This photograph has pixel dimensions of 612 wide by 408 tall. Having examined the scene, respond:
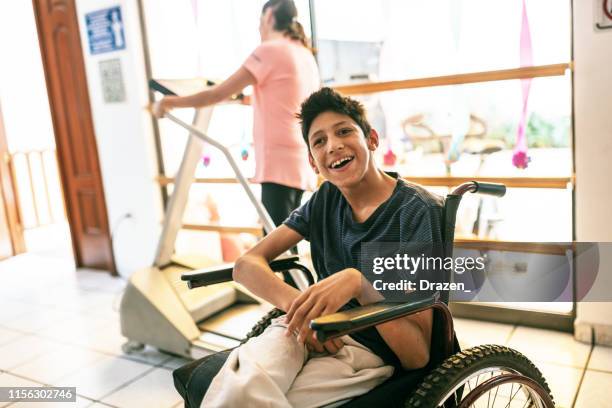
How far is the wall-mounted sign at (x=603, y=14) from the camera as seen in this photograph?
209cm

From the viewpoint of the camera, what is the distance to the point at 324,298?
119 cm

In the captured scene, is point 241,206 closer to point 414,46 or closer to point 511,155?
point 414,46

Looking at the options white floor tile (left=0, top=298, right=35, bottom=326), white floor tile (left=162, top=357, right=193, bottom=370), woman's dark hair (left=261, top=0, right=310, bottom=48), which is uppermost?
woman's dark hair (left=261, top=0, right=310, bottom=48)

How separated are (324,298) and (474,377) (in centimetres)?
38

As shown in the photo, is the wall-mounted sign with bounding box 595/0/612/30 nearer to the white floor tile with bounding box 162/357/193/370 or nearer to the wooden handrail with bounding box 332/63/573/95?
the wooden handrail with bounding box 332/63/573/95

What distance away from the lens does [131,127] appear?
3.51 m

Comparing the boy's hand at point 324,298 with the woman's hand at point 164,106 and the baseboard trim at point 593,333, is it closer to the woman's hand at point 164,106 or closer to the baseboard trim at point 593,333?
the woman's hand at point 164,106

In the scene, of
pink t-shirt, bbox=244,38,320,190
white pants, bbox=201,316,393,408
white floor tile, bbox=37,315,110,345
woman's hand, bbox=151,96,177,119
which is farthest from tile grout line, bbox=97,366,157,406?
white pants, bbox=201,316,393,408

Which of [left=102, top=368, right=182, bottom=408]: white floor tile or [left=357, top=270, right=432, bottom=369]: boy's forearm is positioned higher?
[left=357, top=270, right=432, bottom=369]: boy's forearm

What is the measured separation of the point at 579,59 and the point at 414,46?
2.51ft

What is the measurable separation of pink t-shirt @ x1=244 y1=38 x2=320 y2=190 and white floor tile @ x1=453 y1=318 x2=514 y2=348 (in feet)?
3.49

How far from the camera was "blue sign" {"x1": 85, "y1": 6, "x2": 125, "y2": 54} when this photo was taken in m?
3.39

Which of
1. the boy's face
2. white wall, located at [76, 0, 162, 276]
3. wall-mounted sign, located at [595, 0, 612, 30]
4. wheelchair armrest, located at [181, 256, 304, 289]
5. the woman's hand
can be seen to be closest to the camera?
the boy's face

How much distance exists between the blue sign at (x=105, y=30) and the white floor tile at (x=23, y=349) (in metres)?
1.85
